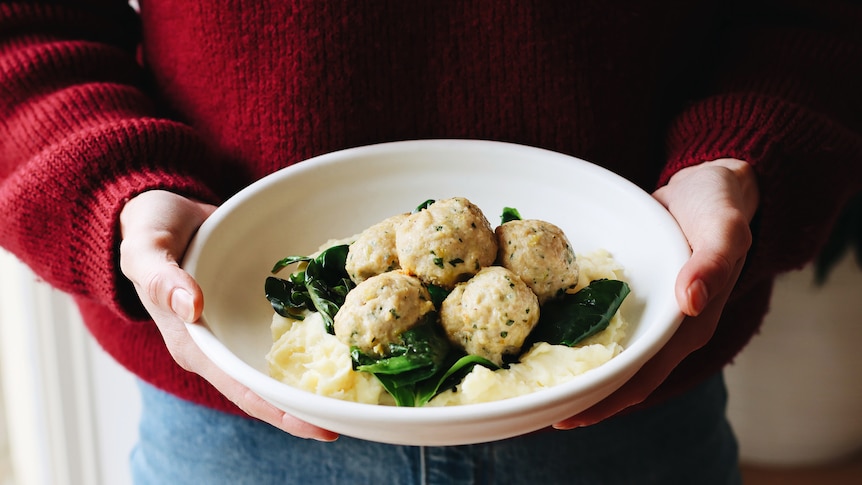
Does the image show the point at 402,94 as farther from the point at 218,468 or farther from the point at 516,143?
the point at 218,468

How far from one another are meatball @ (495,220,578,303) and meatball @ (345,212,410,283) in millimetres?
126

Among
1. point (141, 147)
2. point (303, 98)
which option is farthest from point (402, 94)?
point (141, 147)

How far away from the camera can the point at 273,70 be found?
1049 millimetres

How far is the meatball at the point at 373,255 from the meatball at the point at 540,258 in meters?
0.13

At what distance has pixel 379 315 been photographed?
2.73ft

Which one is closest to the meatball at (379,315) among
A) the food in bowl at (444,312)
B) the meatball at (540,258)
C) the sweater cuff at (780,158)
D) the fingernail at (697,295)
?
the food in bowl at (444,312)

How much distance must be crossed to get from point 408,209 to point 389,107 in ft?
0.44

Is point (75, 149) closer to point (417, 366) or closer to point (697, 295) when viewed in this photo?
point (417, 366)

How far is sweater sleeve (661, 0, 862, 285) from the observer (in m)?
1.03

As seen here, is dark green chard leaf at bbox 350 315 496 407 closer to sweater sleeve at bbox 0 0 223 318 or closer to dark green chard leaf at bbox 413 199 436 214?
dark green chard leaf at bbox 413 199 436 214

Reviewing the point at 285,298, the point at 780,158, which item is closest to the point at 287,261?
the point at 285,298

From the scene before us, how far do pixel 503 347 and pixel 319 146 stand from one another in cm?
40

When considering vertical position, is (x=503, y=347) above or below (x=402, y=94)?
below

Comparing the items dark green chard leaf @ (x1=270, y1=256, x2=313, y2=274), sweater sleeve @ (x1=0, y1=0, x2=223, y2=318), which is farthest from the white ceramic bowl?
sweater sleeve @ (x1=0, y1=0, x2=223, y2=318)
